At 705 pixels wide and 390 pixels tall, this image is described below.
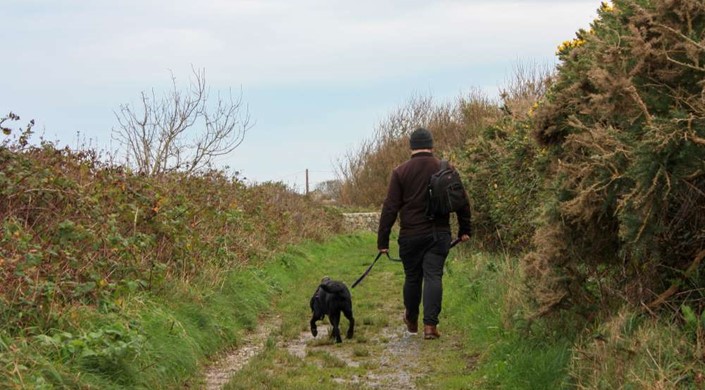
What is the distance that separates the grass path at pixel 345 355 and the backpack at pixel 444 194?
1432 millimetres

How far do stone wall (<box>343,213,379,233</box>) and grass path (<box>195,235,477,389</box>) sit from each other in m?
17.5

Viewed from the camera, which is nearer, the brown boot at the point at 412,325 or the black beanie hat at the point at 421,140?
the black beanie hat at the point at 421,140

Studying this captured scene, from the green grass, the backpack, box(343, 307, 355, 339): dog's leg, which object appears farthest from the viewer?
box(343, 307, 355, 339): dog's leg

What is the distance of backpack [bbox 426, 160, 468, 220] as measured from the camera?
8195 millimetres

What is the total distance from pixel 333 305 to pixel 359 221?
23029 mm

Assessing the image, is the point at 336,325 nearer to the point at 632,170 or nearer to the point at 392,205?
the point at 392,205

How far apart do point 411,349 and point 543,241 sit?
105 inches

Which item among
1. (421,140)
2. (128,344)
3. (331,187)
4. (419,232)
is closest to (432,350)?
(419,232)

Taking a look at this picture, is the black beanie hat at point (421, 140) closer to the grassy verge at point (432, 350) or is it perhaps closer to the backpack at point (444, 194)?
the backpack at point (444, 194)

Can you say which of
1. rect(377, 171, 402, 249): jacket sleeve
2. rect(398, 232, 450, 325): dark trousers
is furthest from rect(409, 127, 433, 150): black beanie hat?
rect(398, 232, 450, 325): dark trousers

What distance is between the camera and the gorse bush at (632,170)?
4461mm

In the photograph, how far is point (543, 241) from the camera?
18.8 feet

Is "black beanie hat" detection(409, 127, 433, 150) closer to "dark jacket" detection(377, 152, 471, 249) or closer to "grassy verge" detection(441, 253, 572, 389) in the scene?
"dark jacket" detection(377, 152, 471, 249)

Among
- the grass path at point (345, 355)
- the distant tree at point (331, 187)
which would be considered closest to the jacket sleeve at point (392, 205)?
the grass path at point (345, 355)
